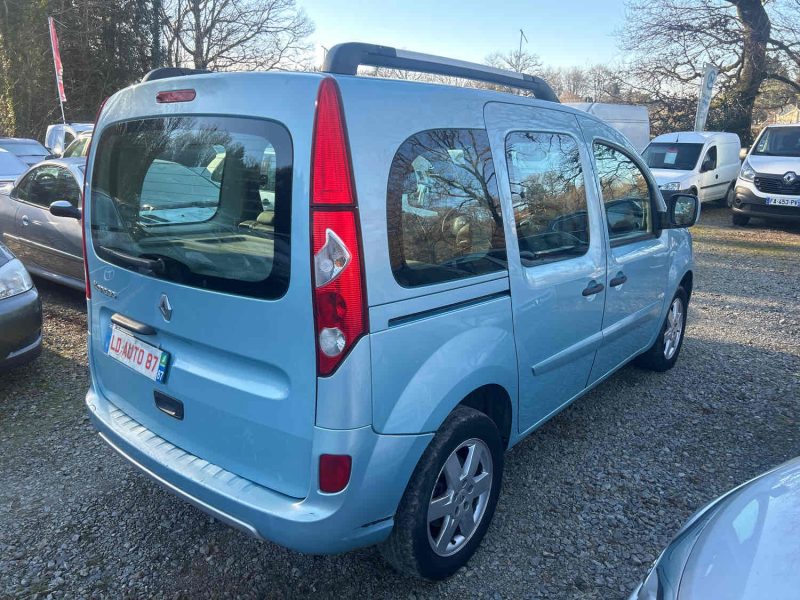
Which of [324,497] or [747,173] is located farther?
[747,173]

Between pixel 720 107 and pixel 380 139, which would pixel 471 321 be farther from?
pixel 720 107

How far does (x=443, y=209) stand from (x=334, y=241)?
0.57 metres

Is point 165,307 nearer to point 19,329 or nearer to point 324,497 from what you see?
point 324,497

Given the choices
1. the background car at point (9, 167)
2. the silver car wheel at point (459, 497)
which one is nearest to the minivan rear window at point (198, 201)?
the silver car wheel at point (459, 497)

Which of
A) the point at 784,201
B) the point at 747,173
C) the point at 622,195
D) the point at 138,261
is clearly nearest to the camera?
the point at 138,261

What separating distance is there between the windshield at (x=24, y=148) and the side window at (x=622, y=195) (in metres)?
13.1

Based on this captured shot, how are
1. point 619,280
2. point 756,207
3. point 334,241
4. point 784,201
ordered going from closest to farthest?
1. point 334,241
2. point 619,280
3. point 784,201
4. point 756,207

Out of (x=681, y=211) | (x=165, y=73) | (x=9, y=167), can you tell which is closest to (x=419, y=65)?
(x=165, y=73)

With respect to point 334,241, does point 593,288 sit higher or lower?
lower

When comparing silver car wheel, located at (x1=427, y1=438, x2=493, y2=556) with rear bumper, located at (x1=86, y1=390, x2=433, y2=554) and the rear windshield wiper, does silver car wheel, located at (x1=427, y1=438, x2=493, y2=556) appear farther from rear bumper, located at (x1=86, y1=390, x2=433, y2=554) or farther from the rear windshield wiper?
the rear windshield wiper

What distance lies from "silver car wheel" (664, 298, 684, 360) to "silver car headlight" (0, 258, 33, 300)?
15.4ft

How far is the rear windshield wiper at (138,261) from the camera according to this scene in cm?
223

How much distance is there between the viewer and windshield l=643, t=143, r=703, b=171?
13.4 meters

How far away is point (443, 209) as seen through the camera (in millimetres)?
2215
